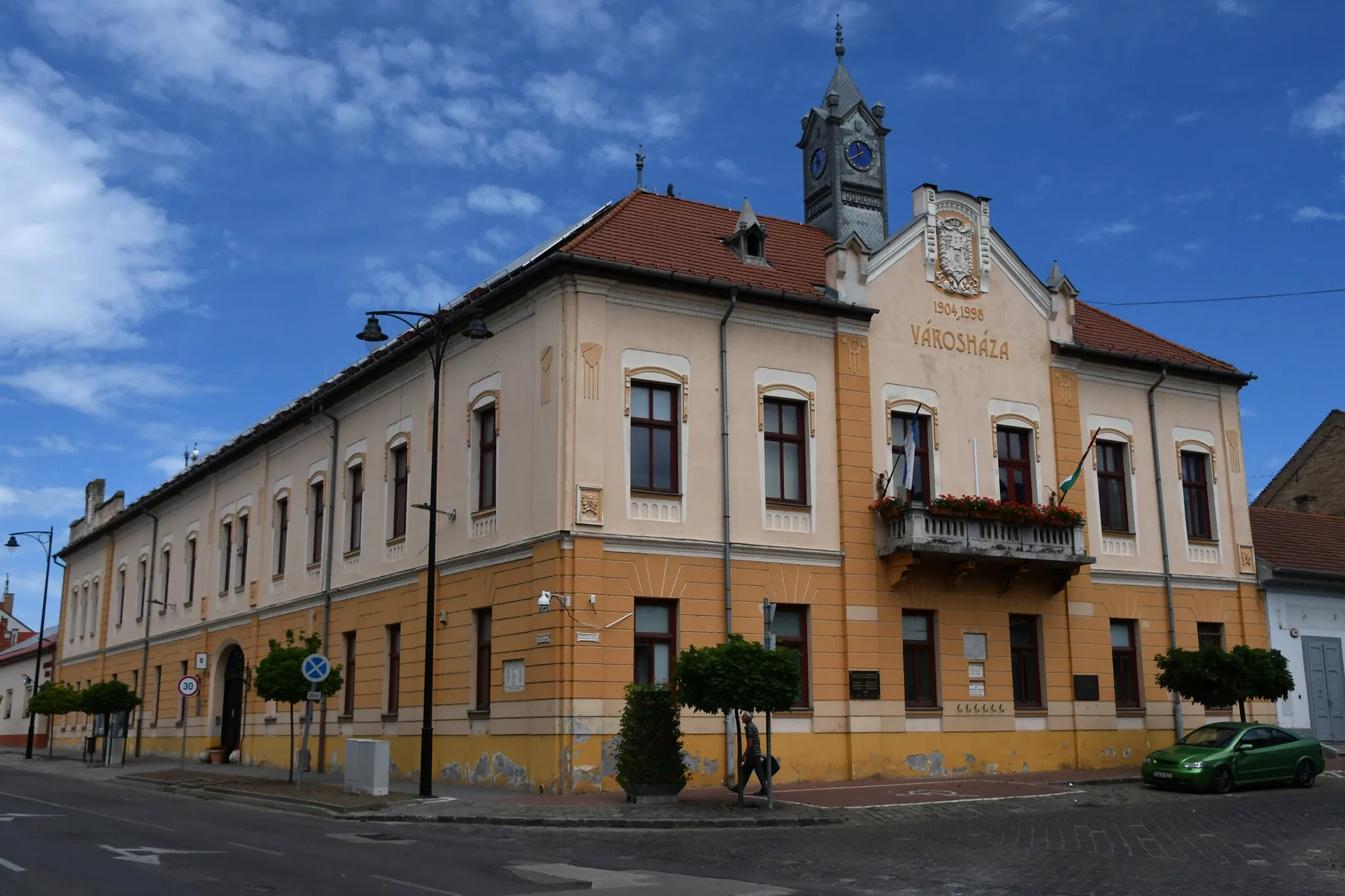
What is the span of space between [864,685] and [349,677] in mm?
13439

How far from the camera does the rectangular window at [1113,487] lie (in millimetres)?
30500

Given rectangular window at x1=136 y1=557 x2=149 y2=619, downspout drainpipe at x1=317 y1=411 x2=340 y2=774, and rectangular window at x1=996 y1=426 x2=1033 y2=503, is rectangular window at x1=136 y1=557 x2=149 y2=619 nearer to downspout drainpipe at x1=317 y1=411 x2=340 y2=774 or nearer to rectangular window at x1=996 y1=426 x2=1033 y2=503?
downspout drainpipe at x1=317 y1=411 x2=340 y2=774

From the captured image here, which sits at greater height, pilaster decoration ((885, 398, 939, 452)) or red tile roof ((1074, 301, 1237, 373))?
red tile roof ((1074, 301, 1237, 373))

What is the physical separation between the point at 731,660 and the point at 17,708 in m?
63.5

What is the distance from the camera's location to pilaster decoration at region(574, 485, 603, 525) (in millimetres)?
23500

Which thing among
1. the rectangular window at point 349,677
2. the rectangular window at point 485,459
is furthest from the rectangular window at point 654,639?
the rectangular window at point 349,677

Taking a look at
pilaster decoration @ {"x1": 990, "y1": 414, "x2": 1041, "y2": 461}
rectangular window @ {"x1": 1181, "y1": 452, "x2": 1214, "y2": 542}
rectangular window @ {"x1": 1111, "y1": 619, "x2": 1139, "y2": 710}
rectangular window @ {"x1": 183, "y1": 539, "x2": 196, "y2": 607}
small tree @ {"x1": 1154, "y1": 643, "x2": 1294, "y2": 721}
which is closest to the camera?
small tree @ {"x1": 1154, "y1": 643, "x2": 1294, "y2": 721}

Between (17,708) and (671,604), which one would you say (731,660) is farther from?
(17,708)

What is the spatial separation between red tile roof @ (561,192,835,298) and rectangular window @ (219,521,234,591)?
19.6m

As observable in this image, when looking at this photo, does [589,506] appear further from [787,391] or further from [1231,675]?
[1231,675]

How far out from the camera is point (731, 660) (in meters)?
19.9

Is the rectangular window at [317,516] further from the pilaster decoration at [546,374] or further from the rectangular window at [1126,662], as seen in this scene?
the rectangular window at [1126,662]

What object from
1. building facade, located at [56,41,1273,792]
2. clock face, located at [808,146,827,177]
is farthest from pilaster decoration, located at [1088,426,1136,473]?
clock face, located at [808,146,827,177]

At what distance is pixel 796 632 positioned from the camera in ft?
84.5
